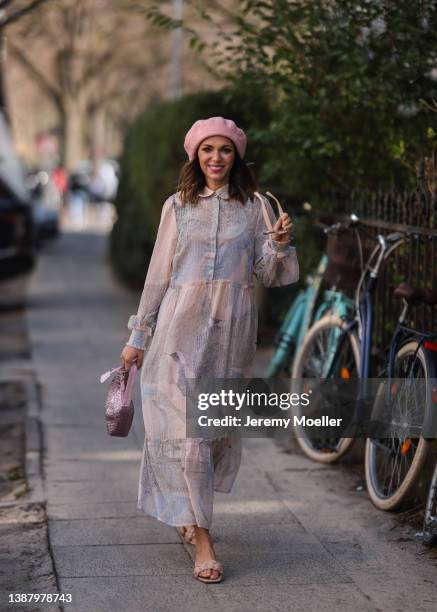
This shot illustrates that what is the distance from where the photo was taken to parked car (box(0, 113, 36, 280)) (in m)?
14.7

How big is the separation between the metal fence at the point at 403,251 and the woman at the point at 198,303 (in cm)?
126

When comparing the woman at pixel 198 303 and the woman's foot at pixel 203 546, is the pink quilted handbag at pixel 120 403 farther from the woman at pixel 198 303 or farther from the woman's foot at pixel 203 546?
the woman's foot at pixel 203 546

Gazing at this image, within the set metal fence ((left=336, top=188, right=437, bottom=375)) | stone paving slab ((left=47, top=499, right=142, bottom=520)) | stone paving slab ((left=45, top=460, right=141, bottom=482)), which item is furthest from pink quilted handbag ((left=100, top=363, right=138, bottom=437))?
metal fence ((left=336, top=188, right=437, bottom=375))

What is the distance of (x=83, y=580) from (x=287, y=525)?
47.1 inches

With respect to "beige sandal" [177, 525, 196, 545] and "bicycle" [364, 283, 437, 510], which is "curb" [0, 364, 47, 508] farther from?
"bicycle" [364, 283, 437, 510]

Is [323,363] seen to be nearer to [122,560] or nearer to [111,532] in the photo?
[111,532]

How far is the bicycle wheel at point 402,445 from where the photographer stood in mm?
5648

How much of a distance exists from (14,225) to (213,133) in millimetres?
9942

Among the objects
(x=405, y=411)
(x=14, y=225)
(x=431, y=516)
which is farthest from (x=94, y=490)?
(x=14, y=225)

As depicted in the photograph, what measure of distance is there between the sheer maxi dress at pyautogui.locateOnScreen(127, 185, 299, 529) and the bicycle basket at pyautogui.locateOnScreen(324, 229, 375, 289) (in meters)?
1.74

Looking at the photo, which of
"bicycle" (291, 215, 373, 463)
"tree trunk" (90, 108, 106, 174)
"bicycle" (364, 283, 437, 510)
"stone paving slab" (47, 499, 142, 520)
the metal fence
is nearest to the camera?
"bicycle" (364, 283, 437, 510)

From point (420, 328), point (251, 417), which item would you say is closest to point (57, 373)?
point (251, 417)

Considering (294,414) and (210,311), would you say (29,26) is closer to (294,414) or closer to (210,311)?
(294,414)

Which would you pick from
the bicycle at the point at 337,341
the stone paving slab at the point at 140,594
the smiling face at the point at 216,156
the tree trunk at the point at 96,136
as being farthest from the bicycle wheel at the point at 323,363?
the tree trunk at the point at 96,136
